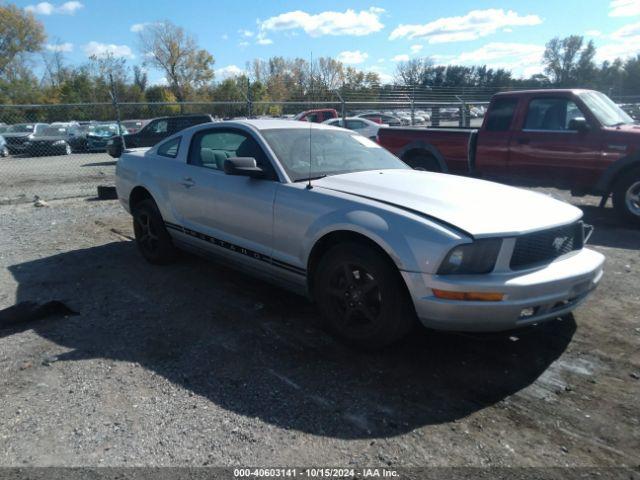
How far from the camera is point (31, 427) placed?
292 centimetres

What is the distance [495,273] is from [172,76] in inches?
3078

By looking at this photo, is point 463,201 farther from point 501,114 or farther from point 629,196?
point 501,114

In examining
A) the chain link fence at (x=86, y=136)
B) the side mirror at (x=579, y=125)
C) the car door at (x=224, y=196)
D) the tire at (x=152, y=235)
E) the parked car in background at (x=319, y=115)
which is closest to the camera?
the car door at (x=224, y=196)

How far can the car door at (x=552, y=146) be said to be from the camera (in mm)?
7535

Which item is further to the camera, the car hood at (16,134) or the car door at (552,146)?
the car hood at (16,134)

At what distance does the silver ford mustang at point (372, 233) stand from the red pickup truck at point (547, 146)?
4.04 meters

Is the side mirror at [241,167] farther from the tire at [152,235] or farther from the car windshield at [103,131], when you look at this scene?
the car windshield at [103,131]

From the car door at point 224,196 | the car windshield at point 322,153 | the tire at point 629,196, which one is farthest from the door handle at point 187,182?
the tire at point 629,196

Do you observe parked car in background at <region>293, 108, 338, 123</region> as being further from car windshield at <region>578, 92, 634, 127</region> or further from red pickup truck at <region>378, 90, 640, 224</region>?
car windshield at <region>578, 92, 634, 127</region>

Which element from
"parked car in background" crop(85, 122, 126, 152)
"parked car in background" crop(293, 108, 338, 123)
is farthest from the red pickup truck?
"parked car in background" crop(85, 122, 126, 152)

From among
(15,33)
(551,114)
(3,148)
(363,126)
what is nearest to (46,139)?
(3,148)

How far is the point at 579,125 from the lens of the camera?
24.7 ft

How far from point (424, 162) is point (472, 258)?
621 cm

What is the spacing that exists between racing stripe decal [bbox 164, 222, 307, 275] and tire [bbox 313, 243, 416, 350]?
0.90ft
